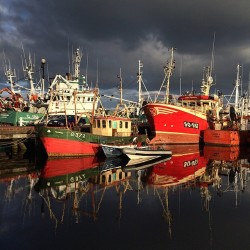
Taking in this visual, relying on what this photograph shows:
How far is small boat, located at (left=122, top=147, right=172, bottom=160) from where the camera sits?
27.3 m

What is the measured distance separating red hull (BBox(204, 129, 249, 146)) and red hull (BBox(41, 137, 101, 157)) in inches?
698

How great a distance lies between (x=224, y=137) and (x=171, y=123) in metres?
7.28

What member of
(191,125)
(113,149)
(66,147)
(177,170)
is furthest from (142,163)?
(191,125)

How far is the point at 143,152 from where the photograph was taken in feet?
91.4

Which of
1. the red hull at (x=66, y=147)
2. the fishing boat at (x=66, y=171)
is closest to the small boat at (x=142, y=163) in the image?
the fishing boat at (x=66, y=171)

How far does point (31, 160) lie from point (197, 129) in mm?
22121

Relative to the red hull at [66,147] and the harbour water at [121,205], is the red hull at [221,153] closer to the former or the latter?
the harbour water at [121,205]

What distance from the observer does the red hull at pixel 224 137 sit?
3975 centimetres

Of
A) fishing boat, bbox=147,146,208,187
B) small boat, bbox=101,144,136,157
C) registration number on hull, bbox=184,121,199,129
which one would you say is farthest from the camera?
registration number on hull, bbox=184,121,199,129

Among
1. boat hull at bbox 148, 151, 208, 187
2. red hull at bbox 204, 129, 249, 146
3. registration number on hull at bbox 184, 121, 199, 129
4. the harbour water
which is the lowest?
the harbour water

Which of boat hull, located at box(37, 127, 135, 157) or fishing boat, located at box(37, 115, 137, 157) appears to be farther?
fishing boat, located at box(37, 115, 137, 157)

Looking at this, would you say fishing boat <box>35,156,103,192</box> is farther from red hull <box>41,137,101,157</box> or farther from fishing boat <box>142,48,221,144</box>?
fishing boat <box>142,48,221,144</box>

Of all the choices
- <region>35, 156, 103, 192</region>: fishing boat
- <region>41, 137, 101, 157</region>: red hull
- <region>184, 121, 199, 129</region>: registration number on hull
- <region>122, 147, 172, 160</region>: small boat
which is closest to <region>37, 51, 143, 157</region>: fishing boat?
<region>41, 137, 101, 157</region>: red hull

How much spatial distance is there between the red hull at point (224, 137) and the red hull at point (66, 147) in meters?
17.7
